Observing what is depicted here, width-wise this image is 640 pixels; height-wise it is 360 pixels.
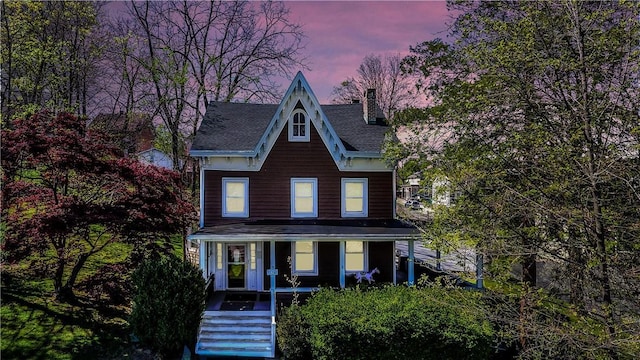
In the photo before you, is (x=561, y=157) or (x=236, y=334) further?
(x=236, y=334)

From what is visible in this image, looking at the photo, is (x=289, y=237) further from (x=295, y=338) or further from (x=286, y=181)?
(x=295, y=338)

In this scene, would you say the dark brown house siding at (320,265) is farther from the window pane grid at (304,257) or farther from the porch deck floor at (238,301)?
the porch deck floor at (238,301)

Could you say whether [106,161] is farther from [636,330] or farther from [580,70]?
[636,330]

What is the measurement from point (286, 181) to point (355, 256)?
4297mm

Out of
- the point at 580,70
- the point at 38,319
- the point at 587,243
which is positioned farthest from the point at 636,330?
the point at 38,319

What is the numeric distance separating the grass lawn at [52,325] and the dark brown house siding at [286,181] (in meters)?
4.92

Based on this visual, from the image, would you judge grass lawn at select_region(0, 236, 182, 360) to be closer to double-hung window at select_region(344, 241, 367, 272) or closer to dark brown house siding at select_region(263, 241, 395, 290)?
dark brown house siding at select_region(263, 241, 395, 290)

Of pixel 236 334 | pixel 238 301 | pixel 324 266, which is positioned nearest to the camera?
pixel 236 334

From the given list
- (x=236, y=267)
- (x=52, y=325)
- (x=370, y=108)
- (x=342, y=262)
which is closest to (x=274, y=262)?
(x=236, y=267)

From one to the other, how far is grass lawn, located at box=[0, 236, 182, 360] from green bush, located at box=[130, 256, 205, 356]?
84cm

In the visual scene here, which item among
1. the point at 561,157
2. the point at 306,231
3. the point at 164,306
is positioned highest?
the point at 561,157

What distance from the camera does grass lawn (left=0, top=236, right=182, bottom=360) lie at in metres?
9.82

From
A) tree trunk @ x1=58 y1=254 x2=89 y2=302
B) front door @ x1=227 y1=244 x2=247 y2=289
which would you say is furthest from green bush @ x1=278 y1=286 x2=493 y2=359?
tree trunk @ x1=58 y1=254 x2=89 y2=302

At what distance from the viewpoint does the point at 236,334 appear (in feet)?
38.9
